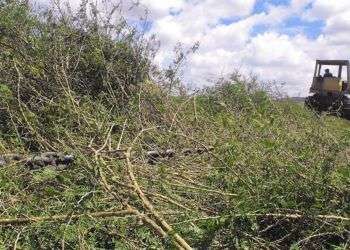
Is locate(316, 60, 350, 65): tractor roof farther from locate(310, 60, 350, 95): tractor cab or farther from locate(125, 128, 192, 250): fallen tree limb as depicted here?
locate(125, 128, 192, 250): fallen tree limb

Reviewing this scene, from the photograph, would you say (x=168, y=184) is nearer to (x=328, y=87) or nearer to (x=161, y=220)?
(x=161, y=220)

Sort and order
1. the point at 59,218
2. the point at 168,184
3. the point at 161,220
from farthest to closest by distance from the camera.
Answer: the point at 168,184 < the point at 59,218 < the point at 161,220

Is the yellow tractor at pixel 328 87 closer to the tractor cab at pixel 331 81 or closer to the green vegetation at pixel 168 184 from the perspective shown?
the tractor cab at pixel 331 81

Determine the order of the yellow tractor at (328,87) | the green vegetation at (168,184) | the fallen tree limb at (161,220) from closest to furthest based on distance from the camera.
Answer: the fallen tree limb at (161,220) < the green vegetation at (168,184) < the yellow tractor at (328,87)

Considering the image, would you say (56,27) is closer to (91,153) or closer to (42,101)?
(42,101)

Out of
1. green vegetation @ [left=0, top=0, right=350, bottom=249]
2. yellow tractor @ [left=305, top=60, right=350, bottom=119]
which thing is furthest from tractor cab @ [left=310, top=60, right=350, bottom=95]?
green vegetation @ [left=0, top=0, right=350, bottom=249]

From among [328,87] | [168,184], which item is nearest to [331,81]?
[328,87]

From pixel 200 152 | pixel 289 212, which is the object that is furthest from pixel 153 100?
pixel 289 212

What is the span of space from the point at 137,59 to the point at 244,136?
13.2 feet

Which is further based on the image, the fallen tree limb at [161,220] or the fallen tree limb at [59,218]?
the fallen tree limb at [59,218]

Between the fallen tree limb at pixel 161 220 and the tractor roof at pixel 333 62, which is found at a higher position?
the tractor roof at pixel 333 62

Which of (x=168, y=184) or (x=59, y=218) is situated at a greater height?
(x=168, y=184)

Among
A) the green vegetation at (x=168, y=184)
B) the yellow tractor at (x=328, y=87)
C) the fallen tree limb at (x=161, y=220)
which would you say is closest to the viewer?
the fallen tree limb at (x=161, y=220)

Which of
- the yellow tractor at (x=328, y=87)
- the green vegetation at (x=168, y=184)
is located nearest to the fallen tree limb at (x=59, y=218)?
the green vegetation at (x=168, y=184)
